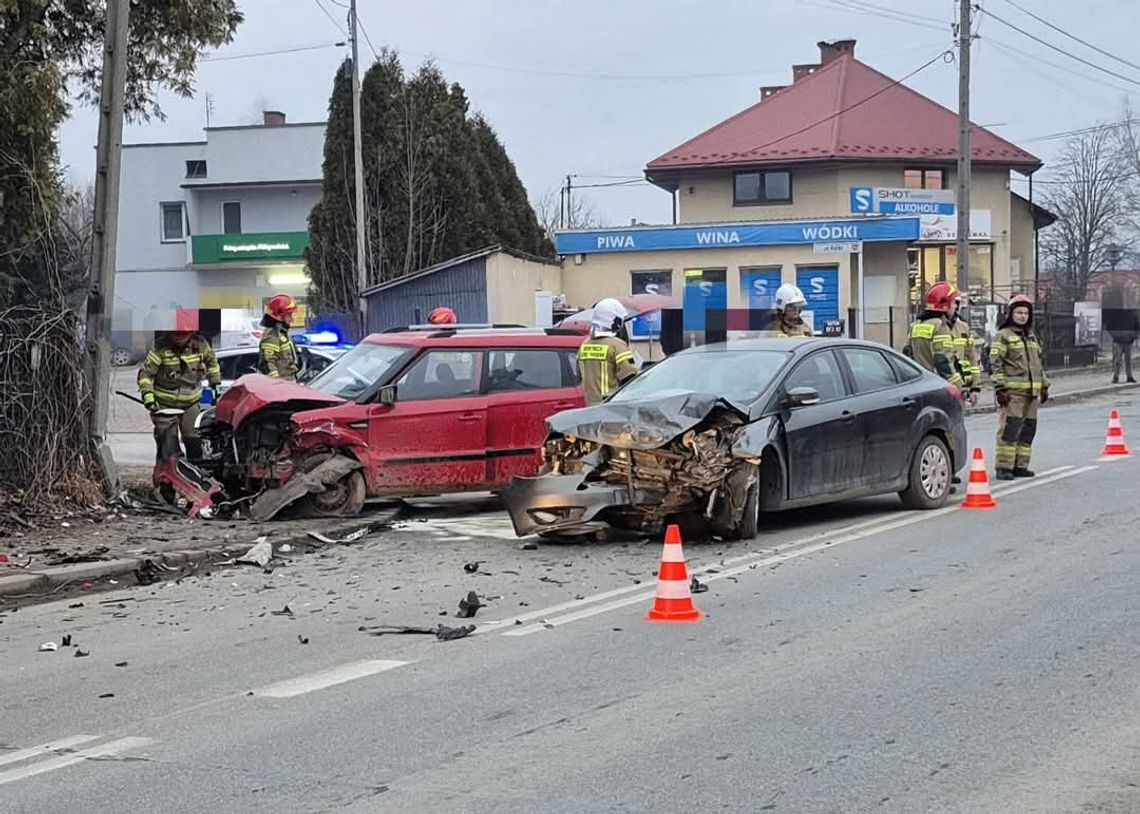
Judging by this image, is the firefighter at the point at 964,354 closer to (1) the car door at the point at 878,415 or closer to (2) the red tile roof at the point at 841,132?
(1) the car door at the point at 878,415

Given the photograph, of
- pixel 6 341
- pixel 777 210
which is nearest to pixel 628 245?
pixel 777 210

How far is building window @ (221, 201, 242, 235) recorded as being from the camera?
179 ft

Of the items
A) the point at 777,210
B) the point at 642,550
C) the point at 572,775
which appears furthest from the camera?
the point at 777,210

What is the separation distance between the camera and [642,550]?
10016 mm

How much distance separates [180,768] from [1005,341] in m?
10.2

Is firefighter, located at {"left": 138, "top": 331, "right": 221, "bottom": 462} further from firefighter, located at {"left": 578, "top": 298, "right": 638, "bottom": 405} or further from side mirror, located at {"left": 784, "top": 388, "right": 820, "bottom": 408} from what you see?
side mirror, located at {"left": 784, "top": 388, "right": 820, "bottom": 408}

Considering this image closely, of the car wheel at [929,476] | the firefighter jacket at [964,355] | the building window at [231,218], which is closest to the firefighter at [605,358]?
the car wheel at [929,476]

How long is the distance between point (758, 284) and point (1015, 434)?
2120cm

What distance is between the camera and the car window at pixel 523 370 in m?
12.5

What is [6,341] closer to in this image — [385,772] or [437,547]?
[437,547]

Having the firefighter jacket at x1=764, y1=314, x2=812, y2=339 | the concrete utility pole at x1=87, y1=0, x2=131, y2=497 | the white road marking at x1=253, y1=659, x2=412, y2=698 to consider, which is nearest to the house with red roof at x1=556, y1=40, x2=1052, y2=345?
the firefighter jacket at x1=764, y1=314, x2=812, y2=339

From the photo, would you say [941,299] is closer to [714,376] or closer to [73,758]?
[714,376]

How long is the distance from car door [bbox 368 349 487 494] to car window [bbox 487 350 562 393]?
0.52 feet

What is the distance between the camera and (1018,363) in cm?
1342
